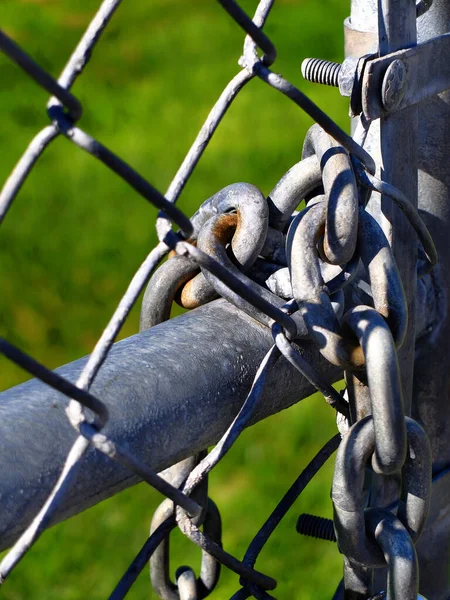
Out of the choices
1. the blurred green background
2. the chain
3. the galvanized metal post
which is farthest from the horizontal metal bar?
the blurred green background

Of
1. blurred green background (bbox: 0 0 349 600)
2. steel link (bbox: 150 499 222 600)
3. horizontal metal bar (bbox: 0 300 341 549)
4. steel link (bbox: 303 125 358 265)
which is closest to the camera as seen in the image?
horizontal metal bar (bbox: 0 300 341 549)

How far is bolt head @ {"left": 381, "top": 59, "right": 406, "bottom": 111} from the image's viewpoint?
0.76 metres

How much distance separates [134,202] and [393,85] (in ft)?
10.2

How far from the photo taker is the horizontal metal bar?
1.97 ft

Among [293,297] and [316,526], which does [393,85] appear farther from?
[316,526]

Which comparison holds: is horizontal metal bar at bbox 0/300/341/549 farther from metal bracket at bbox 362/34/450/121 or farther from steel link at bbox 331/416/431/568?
metal bracket at bbox 362/34/450/121

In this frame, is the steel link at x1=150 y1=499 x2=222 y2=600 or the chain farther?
the steel link at x1=150 y1=499 x2=222 y2=600

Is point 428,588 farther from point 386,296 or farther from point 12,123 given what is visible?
point 12,123

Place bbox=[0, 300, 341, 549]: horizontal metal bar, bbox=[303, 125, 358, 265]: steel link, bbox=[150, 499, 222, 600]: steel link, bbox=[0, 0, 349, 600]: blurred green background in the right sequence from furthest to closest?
bbox=[0, 0, 349, 600]: blurred green background < bbox=[150, 499, 222, 600]: steel link < bbox=[303, 125, 358, 265]: steel link < bbox=[0, 300, 341, 549]: horizontal metal bar

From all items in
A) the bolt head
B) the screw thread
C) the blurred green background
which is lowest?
the blurred green background

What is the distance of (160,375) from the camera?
68 centimetres

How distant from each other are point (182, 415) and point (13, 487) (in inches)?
5.6

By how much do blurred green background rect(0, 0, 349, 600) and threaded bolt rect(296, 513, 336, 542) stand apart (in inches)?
48.2

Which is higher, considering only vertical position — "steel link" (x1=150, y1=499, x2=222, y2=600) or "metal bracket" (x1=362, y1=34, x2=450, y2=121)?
"metal bracket" (x1=362, y1=34, x2=450, y2=121)
